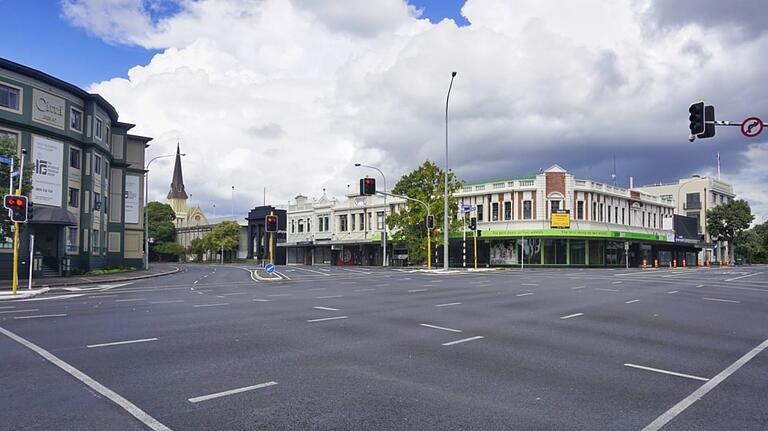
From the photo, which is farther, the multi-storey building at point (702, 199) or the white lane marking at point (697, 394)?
the multi-storey building at point (702, 199)

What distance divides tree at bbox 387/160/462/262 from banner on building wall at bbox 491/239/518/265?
6871mm

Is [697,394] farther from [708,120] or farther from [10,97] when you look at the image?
[10,97]

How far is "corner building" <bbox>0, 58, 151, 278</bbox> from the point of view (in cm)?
3478

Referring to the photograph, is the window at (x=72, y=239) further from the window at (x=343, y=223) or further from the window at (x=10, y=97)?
the window at (x=343, y=223)

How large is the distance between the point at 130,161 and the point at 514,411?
55264 millimetres

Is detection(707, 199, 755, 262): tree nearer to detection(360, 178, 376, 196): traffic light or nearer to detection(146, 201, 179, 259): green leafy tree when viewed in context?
detection(360, 178, 376, 196): traffic light

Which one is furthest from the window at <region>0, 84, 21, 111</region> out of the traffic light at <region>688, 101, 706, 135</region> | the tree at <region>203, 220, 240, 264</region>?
the tree at <region>203, 220, 240, 264</region>

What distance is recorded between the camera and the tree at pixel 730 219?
3280 inches

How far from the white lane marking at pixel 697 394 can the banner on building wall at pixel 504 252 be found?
5157cm

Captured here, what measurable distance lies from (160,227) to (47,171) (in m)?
73.5

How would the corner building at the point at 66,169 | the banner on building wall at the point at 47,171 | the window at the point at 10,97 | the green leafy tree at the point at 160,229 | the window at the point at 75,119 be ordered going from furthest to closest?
the green leafy tree at the point at 160,229, the window at the point at 75,119, the banner on building wall at the point at 47,171, the corner building at the point at 66,169, the window at the point at 10,97

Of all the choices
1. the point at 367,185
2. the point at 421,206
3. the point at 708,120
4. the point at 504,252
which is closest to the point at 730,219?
the point at 504,252

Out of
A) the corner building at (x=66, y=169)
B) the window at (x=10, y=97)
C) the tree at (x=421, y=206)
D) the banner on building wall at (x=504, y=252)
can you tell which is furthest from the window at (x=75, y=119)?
the banner on building wall at (x=504, y=252)

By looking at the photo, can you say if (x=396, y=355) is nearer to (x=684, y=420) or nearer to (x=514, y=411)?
(x=514, y=411)
